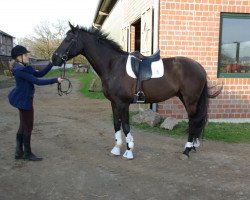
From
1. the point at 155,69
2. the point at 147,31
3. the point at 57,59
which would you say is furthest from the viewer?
the point at 147,31

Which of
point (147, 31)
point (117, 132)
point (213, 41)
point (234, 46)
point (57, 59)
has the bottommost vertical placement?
point (117, 132)

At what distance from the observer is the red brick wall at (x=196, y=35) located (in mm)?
8383

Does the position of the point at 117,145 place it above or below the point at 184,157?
above

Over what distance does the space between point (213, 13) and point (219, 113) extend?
2.59 m

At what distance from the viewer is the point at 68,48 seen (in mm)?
5652

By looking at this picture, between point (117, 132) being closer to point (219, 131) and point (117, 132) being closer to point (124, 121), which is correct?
point (124, 121)

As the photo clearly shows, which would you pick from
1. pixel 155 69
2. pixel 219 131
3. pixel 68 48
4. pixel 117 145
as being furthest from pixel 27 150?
pixel 219 131

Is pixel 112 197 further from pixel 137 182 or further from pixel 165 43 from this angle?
pixel 165 43

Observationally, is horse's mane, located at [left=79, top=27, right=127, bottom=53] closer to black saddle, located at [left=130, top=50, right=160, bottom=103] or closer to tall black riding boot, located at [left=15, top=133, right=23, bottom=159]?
black saddle, located at [left=130, top=50, right=160, bottom=103]

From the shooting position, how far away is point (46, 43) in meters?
60.5

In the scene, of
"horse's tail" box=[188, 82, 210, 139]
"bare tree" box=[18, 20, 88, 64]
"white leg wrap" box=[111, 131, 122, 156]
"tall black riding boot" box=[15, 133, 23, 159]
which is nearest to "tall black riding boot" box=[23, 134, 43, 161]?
"tall black riding boot" box=[15, 133, 23, 159]

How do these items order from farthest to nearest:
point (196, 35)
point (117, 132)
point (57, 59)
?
point (196, 35) < point (117, 132) < point (57, 59)

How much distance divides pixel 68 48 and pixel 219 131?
161 inches

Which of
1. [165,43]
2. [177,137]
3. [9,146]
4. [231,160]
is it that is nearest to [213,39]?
[165,43]
